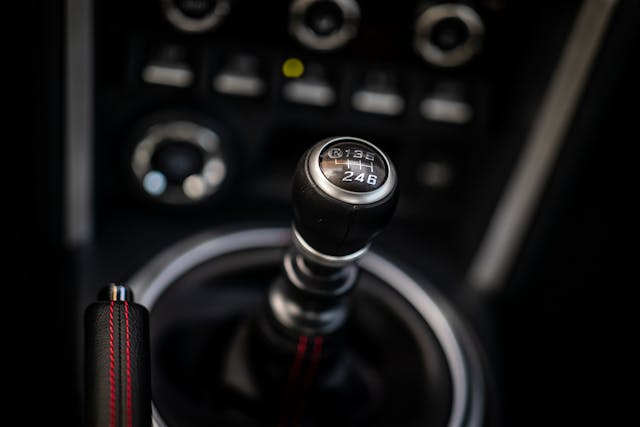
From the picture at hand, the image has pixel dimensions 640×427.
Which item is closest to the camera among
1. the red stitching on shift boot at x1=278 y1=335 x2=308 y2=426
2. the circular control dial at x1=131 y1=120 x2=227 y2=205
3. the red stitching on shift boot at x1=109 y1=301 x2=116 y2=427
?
the red stitching on shift boot at x1=109 y1=301 x2=116 y2=427

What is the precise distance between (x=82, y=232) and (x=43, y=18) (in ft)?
0.74

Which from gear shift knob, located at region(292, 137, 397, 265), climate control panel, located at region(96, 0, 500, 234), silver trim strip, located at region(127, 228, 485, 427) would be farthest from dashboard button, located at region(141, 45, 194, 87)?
gear shift knob, located at region(292, 137, 397, 265)

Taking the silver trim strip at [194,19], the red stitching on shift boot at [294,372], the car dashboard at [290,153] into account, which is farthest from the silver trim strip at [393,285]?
the silver trim strip at [194,19]

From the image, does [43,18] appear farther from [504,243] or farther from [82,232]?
[504,243]

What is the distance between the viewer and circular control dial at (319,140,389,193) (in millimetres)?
437

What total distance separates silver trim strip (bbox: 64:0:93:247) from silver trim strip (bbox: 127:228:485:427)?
0.31 feet

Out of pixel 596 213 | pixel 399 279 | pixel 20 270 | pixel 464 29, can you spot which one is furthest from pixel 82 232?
pixel 596 213

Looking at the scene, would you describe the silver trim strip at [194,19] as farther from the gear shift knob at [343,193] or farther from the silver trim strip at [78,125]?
the gear shift knob at [343,193]

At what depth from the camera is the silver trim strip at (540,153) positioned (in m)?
0.62

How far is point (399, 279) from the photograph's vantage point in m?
0.70

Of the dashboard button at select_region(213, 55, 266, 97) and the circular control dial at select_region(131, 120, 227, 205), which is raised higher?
the dashboard button at select_region(213, 55, 266, 97)

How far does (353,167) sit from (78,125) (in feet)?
1.07

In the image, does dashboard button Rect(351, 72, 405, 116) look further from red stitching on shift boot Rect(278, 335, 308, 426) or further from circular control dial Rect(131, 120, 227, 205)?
red stitching on shift boot Rect(278, 335, 308, 426)

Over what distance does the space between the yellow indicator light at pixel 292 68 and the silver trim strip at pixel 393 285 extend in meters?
0.16
